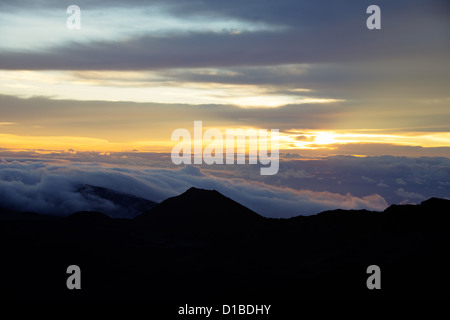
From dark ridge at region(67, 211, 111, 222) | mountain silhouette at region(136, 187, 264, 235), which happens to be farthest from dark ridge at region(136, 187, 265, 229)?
dark ridge at region(67, 211, 111, 222)

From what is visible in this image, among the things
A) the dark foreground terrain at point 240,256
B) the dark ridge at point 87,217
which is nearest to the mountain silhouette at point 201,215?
the dark foreground terrain at point 240,256

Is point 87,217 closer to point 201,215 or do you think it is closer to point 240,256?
point 201,215

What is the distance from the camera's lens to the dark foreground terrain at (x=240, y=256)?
2771 inches

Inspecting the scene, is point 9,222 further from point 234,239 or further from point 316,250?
point 316,250

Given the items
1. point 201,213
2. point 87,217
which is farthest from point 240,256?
point 87,217

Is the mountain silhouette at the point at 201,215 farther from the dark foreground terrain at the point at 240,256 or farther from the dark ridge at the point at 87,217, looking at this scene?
the dark ridge at the point at 87,217

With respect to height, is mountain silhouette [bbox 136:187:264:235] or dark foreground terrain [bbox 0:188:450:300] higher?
mountain silhouette [bbox 136:187:264:235]

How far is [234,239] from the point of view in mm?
117062

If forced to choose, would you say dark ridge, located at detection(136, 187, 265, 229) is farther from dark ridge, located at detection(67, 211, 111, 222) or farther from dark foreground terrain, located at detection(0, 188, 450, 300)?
dark ridge, located at detection(67, 211, 111, 222)

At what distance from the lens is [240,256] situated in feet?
338

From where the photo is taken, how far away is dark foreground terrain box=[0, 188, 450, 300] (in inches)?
2771
